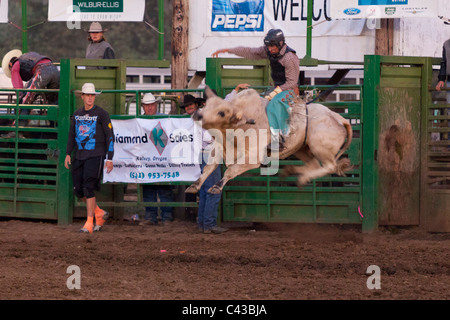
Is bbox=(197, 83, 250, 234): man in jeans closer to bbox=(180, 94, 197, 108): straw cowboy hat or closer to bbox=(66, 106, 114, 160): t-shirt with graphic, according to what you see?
bbox=(180, 94, 197, 108): straw cowboy hat

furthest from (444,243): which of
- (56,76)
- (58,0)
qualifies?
(58,0)

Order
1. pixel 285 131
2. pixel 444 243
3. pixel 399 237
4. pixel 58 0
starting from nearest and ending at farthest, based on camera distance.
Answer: pixel 285 131 < pixel 444 243 < pixel 399 237 < pixel 58 0

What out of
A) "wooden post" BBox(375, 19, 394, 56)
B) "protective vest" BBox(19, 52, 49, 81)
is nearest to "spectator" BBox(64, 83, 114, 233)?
"protective vest" BBox(19, 52, 49, 81)

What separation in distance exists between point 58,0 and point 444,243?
303 inches

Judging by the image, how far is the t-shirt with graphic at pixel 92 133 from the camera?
10.9 metres

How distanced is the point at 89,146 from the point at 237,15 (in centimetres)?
382

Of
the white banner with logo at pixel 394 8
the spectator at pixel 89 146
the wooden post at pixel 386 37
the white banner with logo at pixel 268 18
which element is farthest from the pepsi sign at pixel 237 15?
the spectator at pixel 89 146

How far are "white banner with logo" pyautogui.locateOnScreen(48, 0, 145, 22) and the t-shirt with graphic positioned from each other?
9.05ft

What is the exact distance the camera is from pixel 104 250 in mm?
9312

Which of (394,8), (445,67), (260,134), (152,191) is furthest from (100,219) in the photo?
(394,8)

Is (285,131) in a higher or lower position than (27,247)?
higher
